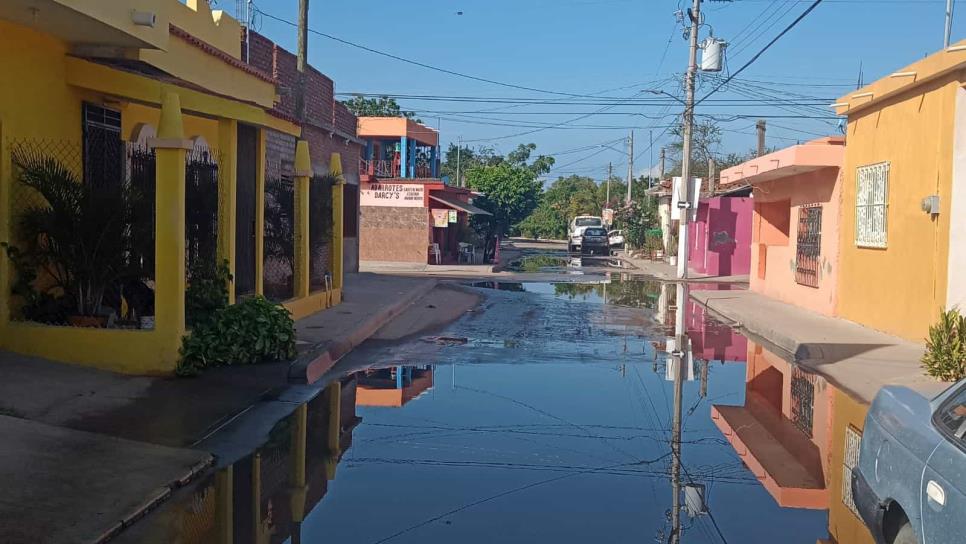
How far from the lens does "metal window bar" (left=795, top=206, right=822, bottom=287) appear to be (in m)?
21.6

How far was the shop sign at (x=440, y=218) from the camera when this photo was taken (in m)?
39.2

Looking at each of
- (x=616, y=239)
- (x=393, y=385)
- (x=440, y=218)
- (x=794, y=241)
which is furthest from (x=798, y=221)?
(x=616, y=239)

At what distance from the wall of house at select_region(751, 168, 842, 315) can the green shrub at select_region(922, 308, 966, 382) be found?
26.5 feet

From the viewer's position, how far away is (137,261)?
11.2 meters

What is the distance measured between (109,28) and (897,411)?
8324mm

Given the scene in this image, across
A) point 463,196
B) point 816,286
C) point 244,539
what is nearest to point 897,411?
point 244,539

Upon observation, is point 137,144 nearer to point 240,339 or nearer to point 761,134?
point 240,339

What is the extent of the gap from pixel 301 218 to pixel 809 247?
12060mm

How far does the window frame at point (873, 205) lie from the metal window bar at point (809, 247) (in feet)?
8.99

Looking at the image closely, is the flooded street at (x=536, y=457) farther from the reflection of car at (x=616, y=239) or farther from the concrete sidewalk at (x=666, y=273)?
the reflection of car at (x=616, y=239)

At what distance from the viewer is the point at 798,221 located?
2339 centimetres

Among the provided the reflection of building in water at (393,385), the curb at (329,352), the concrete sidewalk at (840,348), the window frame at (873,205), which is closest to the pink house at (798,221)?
the concrete sidewalk at (840,348)

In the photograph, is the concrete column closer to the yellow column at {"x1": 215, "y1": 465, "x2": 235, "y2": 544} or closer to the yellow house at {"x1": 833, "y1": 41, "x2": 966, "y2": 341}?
the yellow house at {"x1": 833, "y1": 41, "x2": 966, "y2": 341}

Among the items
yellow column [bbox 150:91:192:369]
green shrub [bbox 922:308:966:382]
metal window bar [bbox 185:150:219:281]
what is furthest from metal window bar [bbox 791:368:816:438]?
metal window bar [bbox 185:150:219:281]
